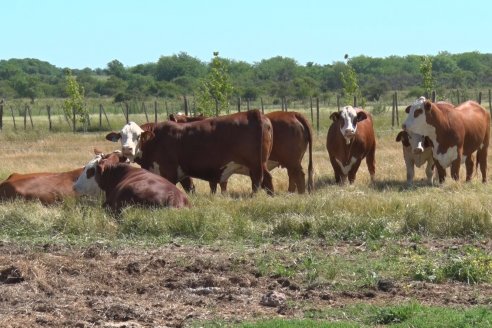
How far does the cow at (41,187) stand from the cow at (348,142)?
5.25 metres

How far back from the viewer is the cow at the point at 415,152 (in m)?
17.5

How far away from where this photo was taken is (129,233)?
11844 mm

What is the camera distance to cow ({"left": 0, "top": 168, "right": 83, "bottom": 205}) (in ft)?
48.5

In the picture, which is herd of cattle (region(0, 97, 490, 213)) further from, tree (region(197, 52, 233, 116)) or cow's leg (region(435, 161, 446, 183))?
tree (region(197, 52, 233, 116))

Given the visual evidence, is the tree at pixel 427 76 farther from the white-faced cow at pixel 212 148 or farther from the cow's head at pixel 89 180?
the cow's head at pixel 89 180

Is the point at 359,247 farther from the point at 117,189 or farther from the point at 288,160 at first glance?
the point at 288,160

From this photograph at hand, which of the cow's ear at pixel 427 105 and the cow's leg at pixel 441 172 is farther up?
the cow's ear at pixel 427 105

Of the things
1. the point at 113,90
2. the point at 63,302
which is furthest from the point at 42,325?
the point at 113,90

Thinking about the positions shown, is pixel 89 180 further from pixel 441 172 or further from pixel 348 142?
pixel 441 172

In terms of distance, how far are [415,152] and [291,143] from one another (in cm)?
250

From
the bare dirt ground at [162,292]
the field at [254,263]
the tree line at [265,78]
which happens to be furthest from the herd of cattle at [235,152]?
the tree line at [265,78]

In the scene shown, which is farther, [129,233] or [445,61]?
[445,61]

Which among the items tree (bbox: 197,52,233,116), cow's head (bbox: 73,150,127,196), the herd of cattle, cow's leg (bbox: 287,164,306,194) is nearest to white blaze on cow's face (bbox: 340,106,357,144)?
the herd of cattle

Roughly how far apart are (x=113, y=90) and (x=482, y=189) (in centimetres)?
9396
